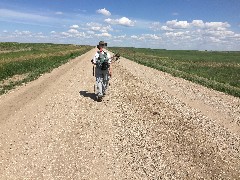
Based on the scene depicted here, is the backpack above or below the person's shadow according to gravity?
above

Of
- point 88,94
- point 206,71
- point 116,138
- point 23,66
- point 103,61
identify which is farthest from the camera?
point 206,71

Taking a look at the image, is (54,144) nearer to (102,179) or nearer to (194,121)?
(102,179)

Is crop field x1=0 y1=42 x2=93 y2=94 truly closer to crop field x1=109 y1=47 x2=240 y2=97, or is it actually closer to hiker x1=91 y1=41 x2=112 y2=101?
hiker x1=91 y1=41 x2=112 y2=101

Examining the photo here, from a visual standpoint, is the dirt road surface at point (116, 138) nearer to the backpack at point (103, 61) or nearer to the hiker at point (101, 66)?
the hiker at point (101, 66)

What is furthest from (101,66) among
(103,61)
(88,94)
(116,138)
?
(116,138)

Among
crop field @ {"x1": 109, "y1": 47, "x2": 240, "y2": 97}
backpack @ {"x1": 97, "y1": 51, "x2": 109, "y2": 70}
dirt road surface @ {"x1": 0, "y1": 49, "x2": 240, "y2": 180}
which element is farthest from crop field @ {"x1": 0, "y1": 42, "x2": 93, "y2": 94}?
crop field @ {"x1": 109, "y1": 47, "x2": 240, "y2": 97}

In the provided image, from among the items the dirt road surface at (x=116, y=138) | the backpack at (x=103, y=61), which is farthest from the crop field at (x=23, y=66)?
the dirt road surface at (x=116, y=138)

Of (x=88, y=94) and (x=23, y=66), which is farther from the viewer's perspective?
(x=23, y=66)

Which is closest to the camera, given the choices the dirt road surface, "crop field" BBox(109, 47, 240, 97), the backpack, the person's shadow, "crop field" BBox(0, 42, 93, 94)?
the dirt road surface

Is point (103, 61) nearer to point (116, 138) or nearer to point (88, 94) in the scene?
point (88, 94)

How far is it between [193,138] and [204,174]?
2540 millimetres

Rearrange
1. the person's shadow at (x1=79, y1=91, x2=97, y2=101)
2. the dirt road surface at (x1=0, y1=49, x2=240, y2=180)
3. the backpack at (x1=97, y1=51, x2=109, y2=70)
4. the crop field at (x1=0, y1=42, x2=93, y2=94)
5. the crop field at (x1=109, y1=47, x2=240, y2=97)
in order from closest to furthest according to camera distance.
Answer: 1. the dirt road surface at (x1=0, y1=49, x2=240, y2=180)
2. the backpack at (x1=97, y1=51, x2=109, y2=70)
3. the person's shadow at (x1=79, y1=91, x2=97, y2=101)
4. the crop field at (x1=0, y1=42, x2=93, y2=94)
5. the crop field at (x1=109, y1=47, x2=240, y2=97)

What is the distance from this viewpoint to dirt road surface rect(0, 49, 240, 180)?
8.10 meters

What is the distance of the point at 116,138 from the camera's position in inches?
397
